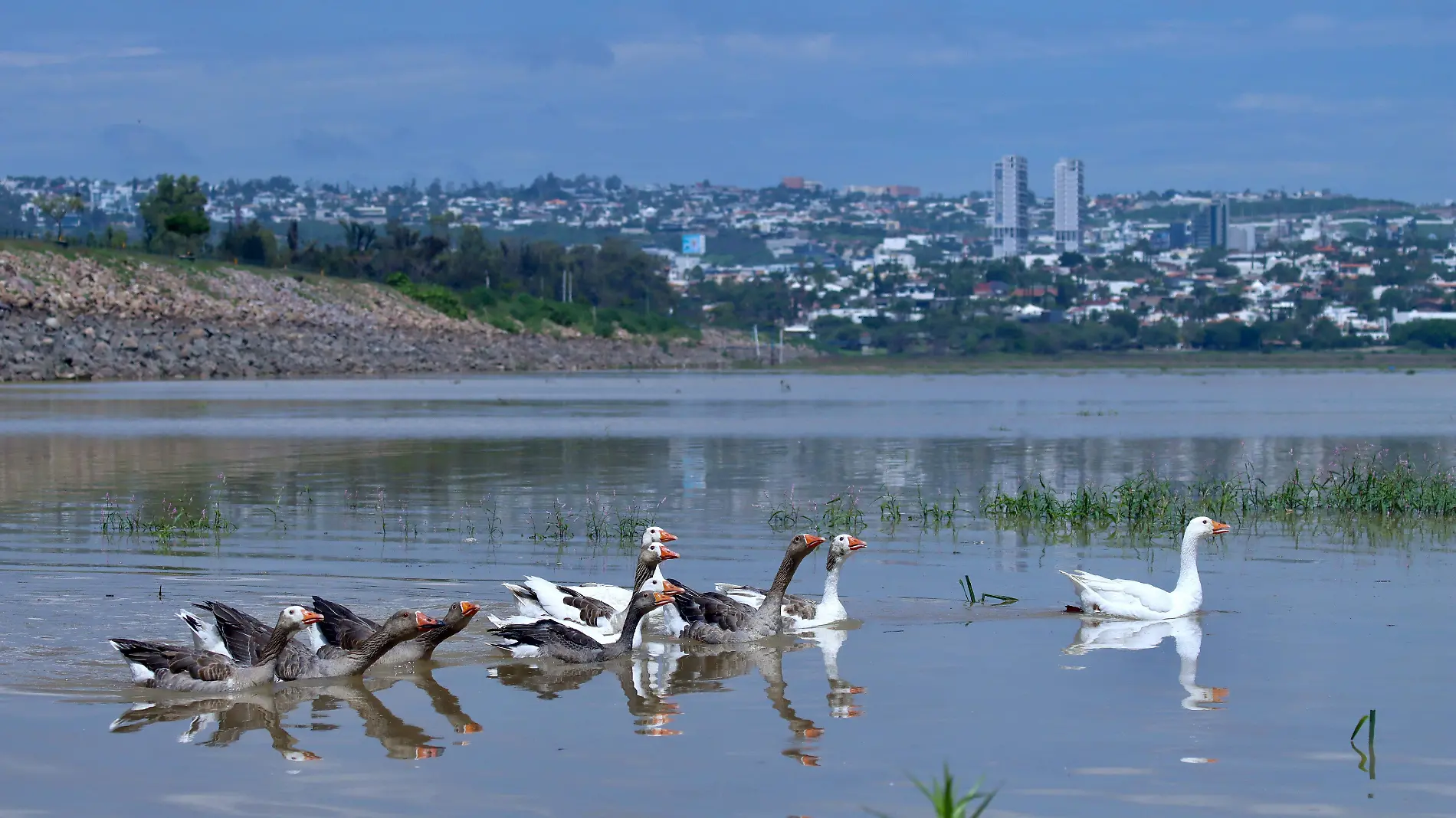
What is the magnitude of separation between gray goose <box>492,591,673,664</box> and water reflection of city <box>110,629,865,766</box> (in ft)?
0.29

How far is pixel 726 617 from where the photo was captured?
43.8 ft

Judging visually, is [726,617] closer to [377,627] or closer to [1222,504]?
[377,627]

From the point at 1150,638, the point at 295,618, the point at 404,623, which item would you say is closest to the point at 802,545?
the point at 1150,638

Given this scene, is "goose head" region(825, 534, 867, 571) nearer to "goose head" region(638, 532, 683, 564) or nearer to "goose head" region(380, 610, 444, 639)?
"goose head" region(638, 532, 683, 564)

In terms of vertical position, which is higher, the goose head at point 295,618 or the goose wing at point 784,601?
the goose head at point 295,618

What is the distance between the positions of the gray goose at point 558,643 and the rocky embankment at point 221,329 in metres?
64.5

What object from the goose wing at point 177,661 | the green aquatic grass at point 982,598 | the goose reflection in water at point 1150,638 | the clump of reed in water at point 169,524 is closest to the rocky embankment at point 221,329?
the clump of reed in water at point 169,524

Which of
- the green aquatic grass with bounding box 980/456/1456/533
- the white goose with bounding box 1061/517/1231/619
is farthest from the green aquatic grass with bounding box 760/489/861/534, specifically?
the white goose with bounding box 1061/517/1231/619

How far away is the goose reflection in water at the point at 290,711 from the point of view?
9898mm

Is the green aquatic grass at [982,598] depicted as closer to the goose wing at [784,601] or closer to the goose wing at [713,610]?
the goose wing at [784,601]

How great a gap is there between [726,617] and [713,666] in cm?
73

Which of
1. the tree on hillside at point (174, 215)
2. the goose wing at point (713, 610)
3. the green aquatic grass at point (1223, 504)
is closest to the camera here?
the goose wing at point (713, 610)

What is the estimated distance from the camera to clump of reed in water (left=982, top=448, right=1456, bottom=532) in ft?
68.1

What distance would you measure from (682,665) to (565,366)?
110m
